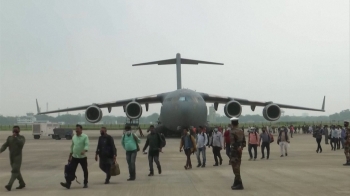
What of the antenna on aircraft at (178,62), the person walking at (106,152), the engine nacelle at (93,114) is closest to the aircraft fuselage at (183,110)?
the engine nacelle at (93,114)

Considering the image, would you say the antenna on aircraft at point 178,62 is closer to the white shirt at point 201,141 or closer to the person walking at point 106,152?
the white shirt at point 201,141

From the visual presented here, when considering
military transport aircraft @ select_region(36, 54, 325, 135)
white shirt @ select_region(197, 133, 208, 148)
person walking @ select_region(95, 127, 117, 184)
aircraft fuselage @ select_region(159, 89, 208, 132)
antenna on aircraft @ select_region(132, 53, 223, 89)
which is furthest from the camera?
antenna on aircraft @ select_region(132, 53, 223, 89)

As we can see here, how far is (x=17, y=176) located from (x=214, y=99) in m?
28.9

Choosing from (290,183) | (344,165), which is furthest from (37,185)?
(344,165)

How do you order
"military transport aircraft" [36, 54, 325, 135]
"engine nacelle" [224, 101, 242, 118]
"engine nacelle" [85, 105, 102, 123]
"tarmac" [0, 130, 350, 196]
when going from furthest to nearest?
"engine nacelle" [85, 105, 102, 123], "engine nacelle" [224, 101, 242, 118], "military transport aircraft" [36, 54, 325, 135], "tarmac" [0, 130, 350, 196]

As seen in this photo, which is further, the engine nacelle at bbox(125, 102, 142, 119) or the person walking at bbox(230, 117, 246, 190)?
the engine nacelle at bbox(125, 102, 142, 119)

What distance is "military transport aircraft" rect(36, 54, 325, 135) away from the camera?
31.3 metres

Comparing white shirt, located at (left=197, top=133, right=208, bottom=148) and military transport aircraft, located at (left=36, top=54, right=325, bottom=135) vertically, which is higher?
military transport aircraft, located at (left=36, top=54, right=325, bottom=135)

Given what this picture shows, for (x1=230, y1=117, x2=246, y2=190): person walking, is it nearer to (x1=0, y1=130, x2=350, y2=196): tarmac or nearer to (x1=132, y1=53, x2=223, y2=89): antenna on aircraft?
(x1=0, y1=130, x2=350, y2=196): tarmac

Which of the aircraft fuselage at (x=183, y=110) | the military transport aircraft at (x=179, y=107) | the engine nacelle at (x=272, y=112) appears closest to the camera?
the aircraft fuselage at (x=183, y=110)

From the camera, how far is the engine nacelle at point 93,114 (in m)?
36.4

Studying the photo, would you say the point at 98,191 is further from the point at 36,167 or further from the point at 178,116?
the point at 178,116

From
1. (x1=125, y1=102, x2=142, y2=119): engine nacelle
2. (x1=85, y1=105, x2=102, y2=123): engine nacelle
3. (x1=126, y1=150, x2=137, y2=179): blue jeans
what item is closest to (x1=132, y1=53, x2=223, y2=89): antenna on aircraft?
(x1=125, y1=102, x2=142, y2=119): engine nacelle

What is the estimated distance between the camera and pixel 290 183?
1080 cm
